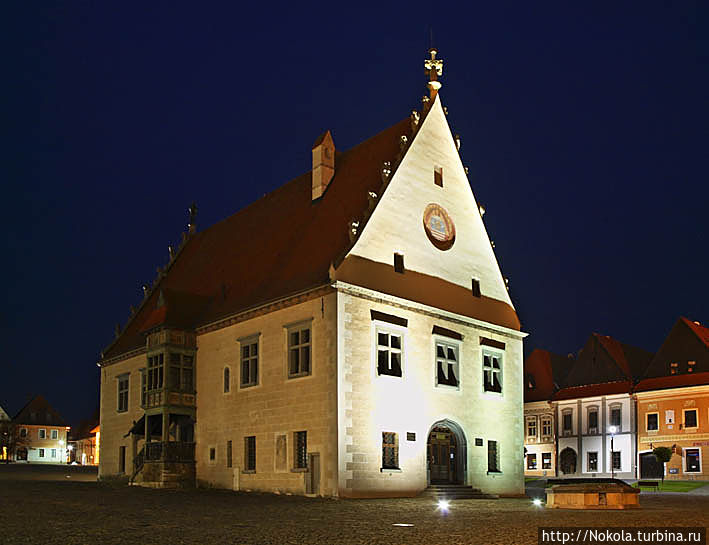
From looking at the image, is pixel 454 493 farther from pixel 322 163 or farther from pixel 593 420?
pixel 593 420

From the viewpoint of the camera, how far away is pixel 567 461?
204 ft

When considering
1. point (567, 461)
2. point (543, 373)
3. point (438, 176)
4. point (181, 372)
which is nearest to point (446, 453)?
point (438, 176)

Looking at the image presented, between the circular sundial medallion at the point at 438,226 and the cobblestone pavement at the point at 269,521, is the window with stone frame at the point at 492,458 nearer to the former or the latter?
the circular sundial medallion at the point at 438,226

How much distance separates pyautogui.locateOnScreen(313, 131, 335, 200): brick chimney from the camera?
114ft

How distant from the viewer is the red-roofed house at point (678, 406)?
53.8 meters

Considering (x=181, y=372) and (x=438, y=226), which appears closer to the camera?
(x=438, y=226)

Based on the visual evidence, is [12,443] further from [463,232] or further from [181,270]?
[463,232]

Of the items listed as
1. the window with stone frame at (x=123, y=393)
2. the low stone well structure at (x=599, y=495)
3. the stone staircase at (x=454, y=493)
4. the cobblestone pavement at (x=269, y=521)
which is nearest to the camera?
the cobblestone pavement at (x=269, y=521)

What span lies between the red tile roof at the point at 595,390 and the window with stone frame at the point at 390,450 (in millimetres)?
34420

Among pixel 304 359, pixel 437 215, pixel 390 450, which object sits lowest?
pixel 390 450

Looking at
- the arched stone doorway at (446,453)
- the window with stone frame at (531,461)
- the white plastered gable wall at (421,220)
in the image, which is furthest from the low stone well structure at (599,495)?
the window with stone frame at (531,461)

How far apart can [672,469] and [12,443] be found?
79859 mm

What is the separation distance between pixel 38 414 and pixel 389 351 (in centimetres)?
9465

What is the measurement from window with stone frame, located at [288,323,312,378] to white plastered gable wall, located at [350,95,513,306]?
133 inches
